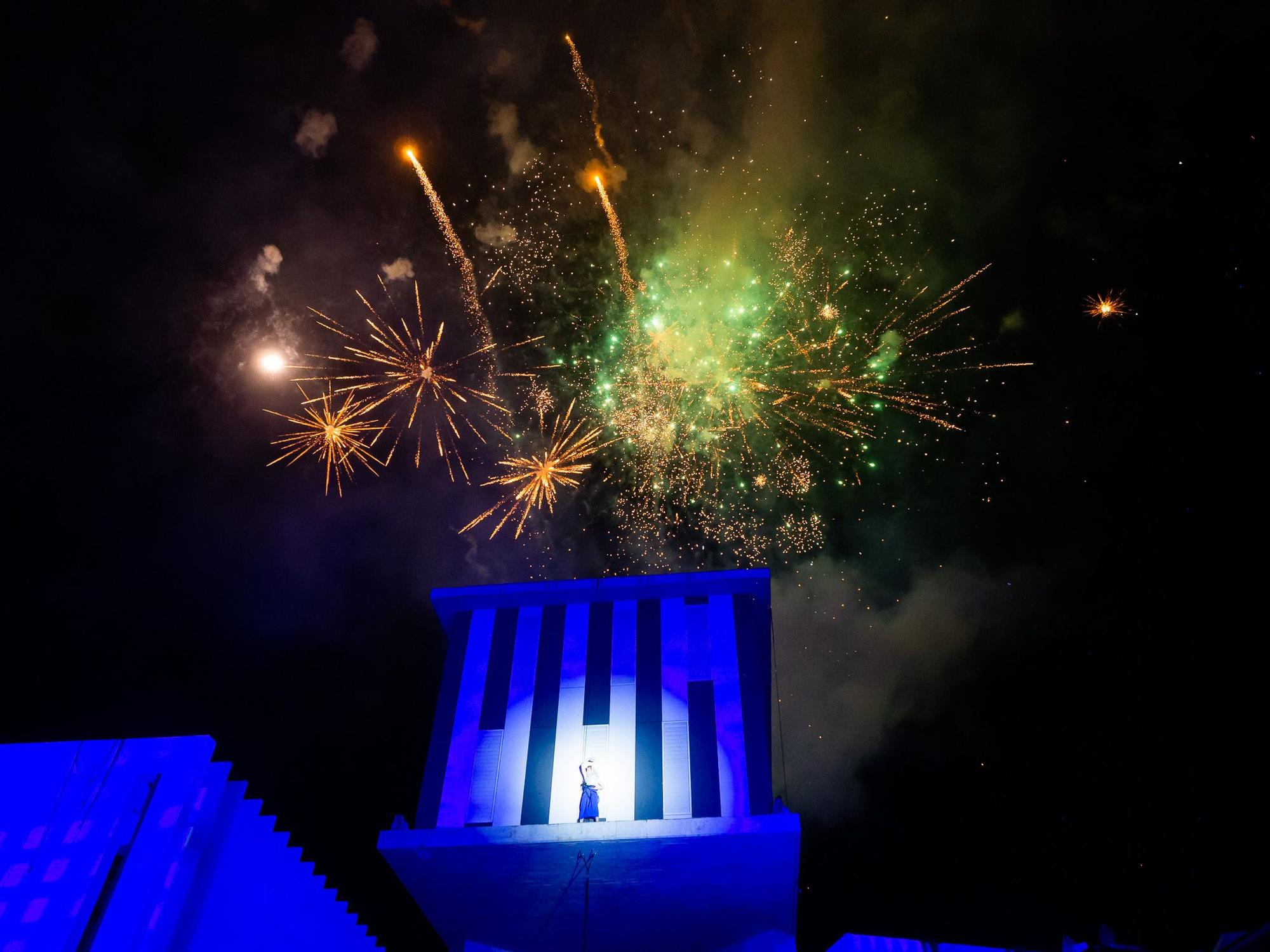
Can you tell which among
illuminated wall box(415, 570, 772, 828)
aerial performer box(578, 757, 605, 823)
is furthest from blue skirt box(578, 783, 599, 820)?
illuminated wall box(415, 570, 772, 828)

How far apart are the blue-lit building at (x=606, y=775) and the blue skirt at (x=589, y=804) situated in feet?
1.19

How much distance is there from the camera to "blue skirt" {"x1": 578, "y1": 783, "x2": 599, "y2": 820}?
10055mm

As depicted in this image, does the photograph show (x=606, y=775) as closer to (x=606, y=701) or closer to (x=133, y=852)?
(x=606, y=701)

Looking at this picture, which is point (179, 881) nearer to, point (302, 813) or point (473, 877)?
point (473, 877)

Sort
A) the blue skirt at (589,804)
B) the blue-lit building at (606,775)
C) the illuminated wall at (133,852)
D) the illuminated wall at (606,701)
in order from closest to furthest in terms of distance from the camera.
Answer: the illuminated wall at (133,852) < the blue-lit building at (606,775) < the blue skirt at (589,804) < the illuminated wall at (606,701)

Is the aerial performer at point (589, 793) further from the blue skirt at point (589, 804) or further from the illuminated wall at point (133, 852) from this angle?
the illuminated wall at point (133, 852)

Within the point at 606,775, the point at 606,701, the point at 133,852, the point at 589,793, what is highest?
the point at 606,701

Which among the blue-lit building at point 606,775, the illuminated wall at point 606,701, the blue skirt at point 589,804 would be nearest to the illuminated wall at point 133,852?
the blue-lit building at point 606,775

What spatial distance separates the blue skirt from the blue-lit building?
36cm

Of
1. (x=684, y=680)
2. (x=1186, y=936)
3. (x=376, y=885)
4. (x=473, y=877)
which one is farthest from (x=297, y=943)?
(x=1186, y=936)

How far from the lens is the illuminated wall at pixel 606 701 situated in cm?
1066

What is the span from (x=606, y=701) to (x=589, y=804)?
1873 mm

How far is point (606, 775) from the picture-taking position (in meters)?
10.8

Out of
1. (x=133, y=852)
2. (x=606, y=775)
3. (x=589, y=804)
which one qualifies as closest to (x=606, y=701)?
(x=606, y=775)
